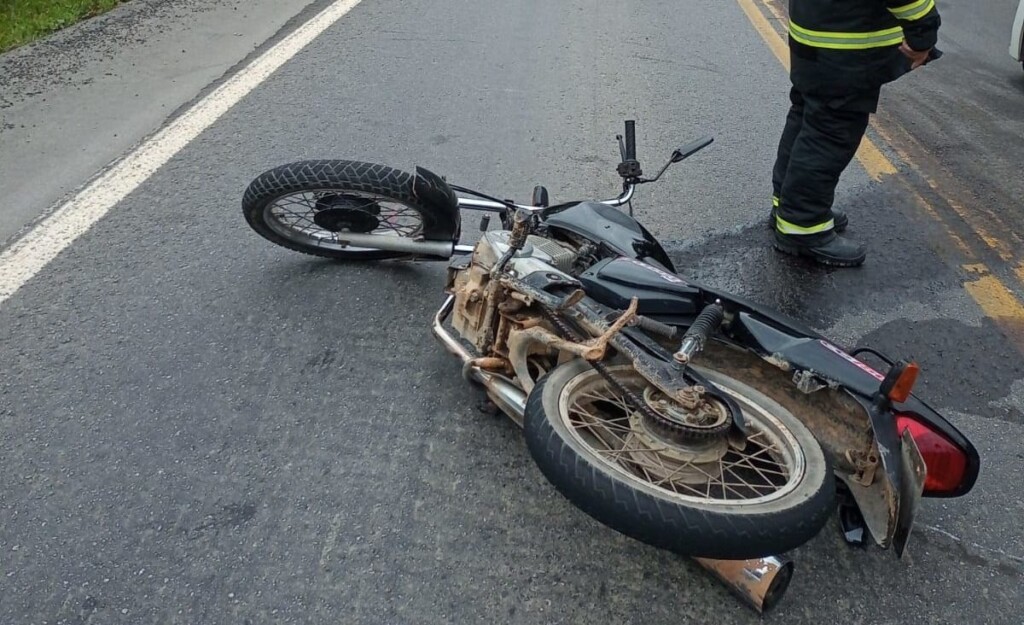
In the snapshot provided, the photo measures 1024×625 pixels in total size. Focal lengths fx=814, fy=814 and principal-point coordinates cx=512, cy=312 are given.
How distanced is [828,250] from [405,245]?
6.97ft

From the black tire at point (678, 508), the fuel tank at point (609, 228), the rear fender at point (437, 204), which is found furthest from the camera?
the rear fender at point (437, 204)

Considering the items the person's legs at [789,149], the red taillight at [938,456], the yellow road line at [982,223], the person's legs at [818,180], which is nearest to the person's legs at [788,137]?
the person's legs at [789,149]

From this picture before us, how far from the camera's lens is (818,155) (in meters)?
4.00

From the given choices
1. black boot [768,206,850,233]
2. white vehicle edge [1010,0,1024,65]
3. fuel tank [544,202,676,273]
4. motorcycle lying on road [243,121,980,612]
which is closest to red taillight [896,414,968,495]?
motorcycle lying on road [243,121,980,612]

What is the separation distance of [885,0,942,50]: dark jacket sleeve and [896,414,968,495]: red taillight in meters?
2.05

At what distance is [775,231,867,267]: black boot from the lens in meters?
4.09

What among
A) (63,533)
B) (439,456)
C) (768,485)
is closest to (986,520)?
(768,485)

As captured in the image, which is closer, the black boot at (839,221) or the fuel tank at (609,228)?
the fuel tank at (609,228)

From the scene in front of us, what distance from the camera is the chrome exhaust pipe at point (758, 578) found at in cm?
218

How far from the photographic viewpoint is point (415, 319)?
3.45 m

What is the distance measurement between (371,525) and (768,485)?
1.18 metres

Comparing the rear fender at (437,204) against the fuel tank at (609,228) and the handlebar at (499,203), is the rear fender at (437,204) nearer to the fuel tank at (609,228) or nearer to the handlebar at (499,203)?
the handlebar at (499,203)

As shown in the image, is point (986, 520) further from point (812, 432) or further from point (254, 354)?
point (254, 354)

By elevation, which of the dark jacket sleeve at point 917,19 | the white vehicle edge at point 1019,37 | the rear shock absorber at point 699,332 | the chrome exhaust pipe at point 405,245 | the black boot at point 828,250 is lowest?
the white vehicle edge at point 1019,37
